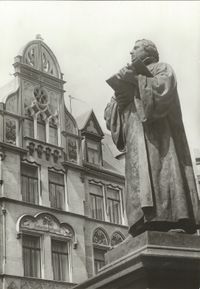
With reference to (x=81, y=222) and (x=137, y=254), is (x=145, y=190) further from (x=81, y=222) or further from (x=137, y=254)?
(x=81, y=222)

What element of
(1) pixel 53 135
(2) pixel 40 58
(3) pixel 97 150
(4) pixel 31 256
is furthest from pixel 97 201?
(2) pixel 40 58

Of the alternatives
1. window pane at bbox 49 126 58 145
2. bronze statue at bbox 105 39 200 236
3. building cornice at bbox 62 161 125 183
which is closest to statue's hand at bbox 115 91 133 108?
bronze statue at bbox 105 39 200 236

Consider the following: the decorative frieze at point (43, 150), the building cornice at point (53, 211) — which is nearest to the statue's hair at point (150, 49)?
the building cornice at point (53, 211)

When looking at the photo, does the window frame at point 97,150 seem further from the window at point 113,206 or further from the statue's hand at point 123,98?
the statue's hand at point 123,98

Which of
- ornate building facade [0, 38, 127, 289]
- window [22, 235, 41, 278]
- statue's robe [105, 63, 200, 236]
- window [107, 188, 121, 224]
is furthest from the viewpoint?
window [107, 188, 121, 224]

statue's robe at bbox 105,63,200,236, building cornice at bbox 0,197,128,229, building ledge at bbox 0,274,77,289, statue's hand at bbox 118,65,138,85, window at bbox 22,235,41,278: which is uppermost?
building cornice at bbox 0,197,128,229

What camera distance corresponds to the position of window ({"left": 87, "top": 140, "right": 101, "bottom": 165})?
27.5 meters

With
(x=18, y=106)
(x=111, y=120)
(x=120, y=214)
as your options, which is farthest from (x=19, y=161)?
(x=111, y=120)

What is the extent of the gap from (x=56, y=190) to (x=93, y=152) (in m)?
3.71

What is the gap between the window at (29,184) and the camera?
23.5 metres

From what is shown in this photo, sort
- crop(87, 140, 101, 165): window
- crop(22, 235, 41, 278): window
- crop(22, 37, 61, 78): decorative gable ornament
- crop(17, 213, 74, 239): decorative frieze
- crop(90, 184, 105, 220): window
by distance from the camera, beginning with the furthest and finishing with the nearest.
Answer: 1. crop(87, 140, 101, 165): window
2. crop(90, 184, 105, 220): window
3. crop(22, 37, 61, 78): decorative gable ornament
4. crop(17, 213, 74, 239): decorative frieze
5. crop(22, 235, 41, 278): window

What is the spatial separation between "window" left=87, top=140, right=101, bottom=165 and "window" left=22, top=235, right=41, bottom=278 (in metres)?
5.58

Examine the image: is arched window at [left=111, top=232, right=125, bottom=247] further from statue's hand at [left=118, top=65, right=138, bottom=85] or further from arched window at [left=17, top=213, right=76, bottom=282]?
statue's hand at [left=118, top=65, right=138, bottom=85]

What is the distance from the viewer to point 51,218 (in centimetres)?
2386
